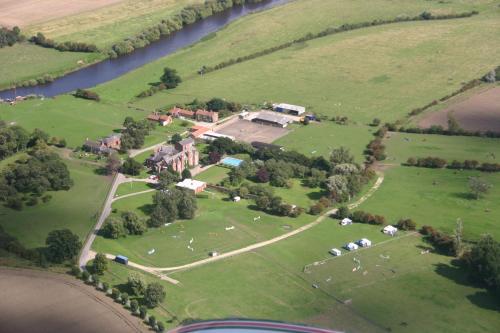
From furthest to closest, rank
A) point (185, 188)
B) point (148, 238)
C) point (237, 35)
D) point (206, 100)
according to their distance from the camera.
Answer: point (237, 35), point (206, 100), point (185, 188), point (148, 238)

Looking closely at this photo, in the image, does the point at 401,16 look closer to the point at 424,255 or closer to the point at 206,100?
the point at 206,100

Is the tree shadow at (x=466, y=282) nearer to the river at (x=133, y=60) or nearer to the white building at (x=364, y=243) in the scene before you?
the white building at (x=364, y=243)

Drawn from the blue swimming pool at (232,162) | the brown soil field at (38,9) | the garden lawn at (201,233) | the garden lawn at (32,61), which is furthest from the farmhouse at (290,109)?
the brown soil field at (38,9)

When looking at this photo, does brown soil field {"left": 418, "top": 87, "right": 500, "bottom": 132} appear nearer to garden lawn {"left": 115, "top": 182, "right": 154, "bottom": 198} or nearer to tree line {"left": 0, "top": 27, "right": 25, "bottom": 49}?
garden lawn {"left": 115, "top": 182, "right": 154, "bottom": 198}

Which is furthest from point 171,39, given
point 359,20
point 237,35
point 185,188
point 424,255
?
point 424,255

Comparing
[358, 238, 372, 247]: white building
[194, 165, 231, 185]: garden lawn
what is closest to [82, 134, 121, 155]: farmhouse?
[194, 165, 231, 185]: garden lawn

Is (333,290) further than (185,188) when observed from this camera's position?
No

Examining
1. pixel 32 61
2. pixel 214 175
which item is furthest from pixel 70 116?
pixel 214 175
